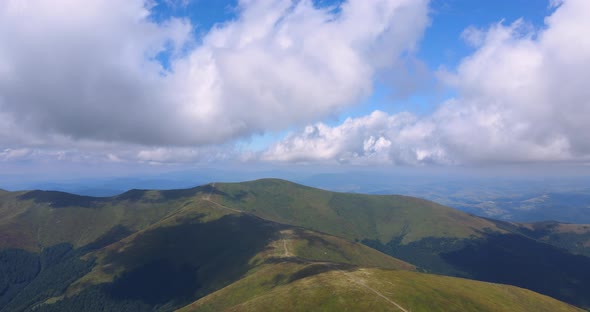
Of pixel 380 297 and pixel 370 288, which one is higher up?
pixel 370 288

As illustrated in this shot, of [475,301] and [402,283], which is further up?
[402,283]

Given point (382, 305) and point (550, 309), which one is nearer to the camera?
point (382, 305)

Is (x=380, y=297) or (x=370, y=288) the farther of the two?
(x=370, y=288)

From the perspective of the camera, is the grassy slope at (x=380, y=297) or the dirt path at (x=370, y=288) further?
the grassy slope at (x=380, y=297)

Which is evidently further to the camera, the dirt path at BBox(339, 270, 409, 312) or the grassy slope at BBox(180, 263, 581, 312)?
the grassy slope at BBox(180, 263, 581, 312)

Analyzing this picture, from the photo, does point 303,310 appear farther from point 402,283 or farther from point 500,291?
point 500,291

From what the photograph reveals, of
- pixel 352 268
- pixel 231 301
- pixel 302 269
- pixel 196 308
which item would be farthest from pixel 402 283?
pixel 196 308

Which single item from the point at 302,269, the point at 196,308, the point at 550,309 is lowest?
the point at 550,309

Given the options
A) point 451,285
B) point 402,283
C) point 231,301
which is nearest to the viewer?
point 402,283
